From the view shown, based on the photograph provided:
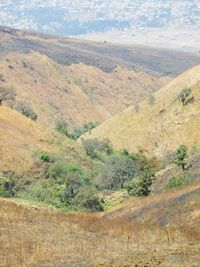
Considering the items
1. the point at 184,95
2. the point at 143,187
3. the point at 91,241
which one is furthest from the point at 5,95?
the point at 91,241

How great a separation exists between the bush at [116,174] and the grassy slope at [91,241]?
115ft

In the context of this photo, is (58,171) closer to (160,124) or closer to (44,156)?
(44,156)

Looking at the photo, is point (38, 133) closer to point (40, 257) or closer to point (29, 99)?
point (40, 257)

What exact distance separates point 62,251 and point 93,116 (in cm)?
14482

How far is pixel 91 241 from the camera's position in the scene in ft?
83.0

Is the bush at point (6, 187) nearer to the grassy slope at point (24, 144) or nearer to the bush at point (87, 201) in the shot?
the grassy slope at point (24, 144)

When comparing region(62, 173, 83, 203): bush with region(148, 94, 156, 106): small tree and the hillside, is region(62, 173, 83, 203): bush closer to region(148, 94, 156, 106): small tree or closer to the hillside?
the hillside

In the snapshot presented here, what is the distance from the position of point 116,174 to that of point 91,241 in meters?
44.4

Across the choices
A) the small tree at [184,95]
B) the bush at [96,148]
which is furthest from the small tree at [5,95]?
the small tree at [184,95]

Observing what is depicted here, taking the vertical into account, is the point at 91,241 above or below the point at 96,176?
above

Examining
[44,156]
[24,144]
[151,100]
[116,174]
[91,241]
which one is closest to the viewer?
[91,241]

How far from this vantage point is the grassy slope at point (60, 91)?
162 m

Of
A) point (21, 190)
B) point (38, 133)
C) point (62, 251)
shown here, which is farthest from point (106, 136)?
point (62, 251)

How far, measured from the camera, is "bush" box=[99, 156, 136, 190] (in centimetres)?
6788
